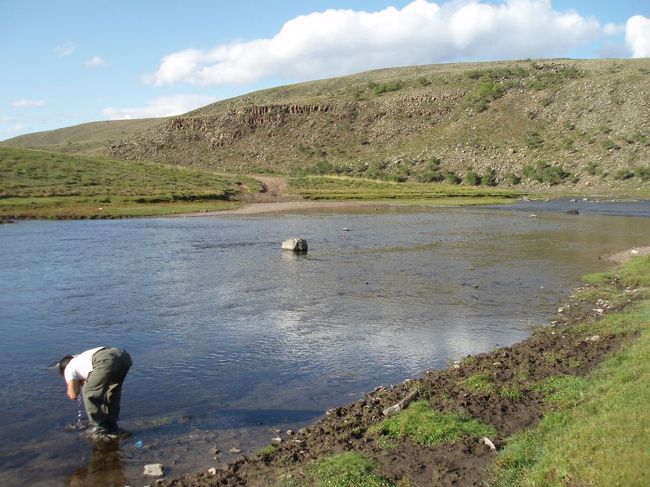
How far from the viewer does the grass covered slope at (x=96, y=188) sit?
60.7m

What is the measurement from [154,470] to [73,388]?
7.62 ft

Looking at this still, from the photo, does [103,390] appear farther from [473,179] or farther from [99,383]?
[473,179]

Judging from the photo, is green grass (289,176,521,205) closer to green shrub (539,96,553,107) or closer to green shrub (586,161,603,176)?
green shrub (586,161,603,176)

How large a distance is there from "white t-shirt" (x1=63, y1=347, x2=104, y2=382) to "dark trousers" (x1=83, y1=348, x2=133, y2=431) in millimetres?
83

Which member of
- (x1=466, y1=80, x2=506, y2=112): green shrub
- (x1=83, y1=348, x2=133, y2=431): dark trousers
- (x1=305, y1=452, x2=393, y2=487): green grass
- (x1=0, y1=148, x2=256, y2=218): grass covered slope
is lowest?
(x1=305, y1=452, x2=393, y2=487): green grass

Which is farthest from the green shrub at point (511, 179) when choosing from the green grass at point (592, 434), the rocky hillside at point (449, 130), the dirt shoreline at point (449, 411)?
the green grass at point (592, 434)

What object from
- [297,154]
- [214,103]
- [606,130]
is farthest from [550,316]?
[214,103]

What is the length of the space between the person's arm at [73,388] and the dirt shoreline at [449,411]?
263 cm

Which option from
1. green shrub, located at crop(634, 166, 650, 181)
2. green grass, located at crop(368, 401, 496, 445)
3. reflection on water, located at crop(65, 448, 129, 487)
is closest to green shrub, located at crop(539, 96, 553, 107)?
green shrub, located at crop(634, 166, 650, 181)

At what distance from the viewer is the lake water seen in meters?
11.4

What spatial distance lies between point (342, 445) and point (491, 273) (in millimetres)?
19924

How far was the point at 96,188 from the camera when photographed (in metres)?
74.2

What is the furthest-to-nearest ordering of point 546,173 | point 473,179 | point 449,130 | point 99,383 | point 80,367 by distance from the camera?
point 449,130 < point 473,179 < point 546,173 < point 80,367 < point 99,383

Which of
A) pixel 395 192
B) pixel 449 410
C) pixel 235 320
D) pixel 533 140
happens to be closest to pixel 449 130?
pixel 533 140
